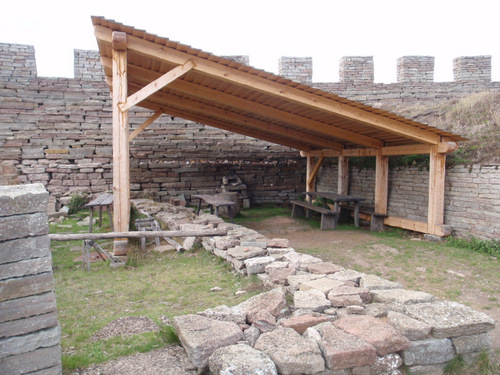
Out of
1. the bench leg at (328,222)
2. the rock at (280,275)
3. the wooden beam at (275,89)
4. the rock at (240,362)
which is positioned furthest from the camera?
the bench leg at (328,222)

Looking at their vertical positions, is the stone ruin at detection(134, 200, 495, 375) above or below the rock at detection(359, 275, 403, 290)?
below

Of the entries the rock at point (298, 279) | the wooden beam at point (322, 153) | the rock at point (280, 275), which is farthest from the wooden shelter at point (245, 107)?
→ the rock at point (298, 279)

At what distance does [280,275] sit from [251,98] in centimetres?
464

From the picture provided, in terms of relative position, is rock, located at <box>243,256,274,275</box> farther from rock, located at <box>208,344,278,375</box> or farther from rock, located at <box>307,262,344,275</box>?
rock, located at <box>208,344,278,375</box>

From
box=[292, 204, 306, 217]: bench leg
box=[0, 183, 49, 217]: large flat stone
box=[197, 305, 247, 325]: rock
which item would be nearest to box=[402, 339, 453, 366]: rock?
box=[197, 305, 247, 325]: rock

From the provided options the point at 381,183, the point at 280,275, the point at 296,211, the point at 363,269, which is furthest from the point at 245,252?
the point at 296,211

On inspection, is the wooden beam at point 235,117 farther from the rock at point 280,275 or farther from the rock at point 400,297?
the rock at point 400,297

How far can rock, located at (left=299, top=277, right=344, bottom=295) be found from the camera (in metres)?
4.21

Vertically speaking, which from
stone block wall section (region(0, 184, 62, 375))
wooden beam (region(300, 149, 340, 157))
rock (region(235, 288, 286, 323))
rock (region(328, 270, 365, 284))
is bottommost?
rock (region(235, 288, 286, 323))

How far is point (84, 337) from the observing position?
12.0 feet

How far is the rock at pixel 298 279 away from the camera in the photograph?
450 cm

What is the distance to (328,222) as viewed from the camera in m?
9.93

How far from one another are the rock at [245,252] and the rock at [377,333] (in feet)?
8.09

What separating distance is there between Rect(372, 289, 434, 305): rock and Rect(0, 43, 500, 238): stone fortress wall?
6.99 metres
